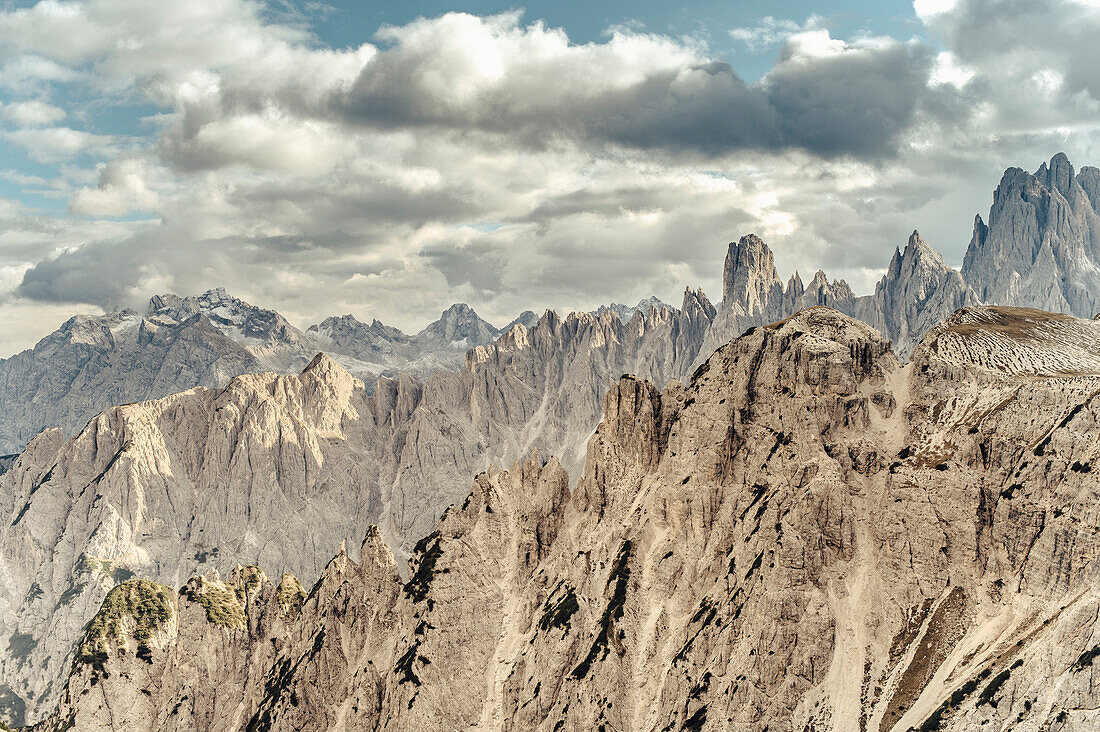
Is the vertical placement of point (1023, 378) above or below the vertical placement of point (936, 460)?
above

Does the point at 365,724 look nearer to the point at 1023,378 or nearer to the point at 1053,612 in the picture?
the point at 1053,612

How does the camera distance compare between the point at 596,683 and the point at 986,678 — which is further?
the point at 596,683

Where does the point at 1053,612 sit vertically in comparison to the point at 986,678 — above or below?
above

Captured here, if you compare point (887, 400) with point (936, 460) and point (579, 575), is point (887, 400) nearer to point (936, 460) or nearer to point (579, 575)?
point (936, 460)

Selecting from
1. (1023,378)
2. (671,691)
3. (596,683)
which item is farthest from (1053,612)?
(596,683)

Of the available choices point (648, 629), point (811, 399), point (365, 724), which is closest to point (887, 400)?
point (811, 399)

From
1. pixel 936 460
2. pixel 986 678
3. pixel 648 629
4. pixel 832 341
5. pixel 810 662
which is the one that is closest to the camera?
pixel 986 678

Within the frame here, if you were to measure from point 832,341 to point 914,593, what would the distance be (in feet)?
193

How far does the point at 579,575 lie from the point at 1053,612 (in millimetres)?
95367

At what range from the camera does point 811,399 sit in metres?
184

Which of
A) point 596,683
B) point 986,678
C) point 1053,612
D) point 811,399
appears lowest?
point 596,683

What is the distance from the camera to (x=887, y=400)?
18425 centimetres

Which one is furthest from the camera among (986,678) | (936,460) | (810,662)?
(936,460)

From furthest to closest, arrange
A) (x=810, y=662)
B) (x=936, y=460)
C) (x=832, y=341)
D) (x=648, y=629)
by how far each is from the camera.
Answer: (x=832, y=341), (x=648, y=629), (x=936, y=460), (x=810, y=662)
